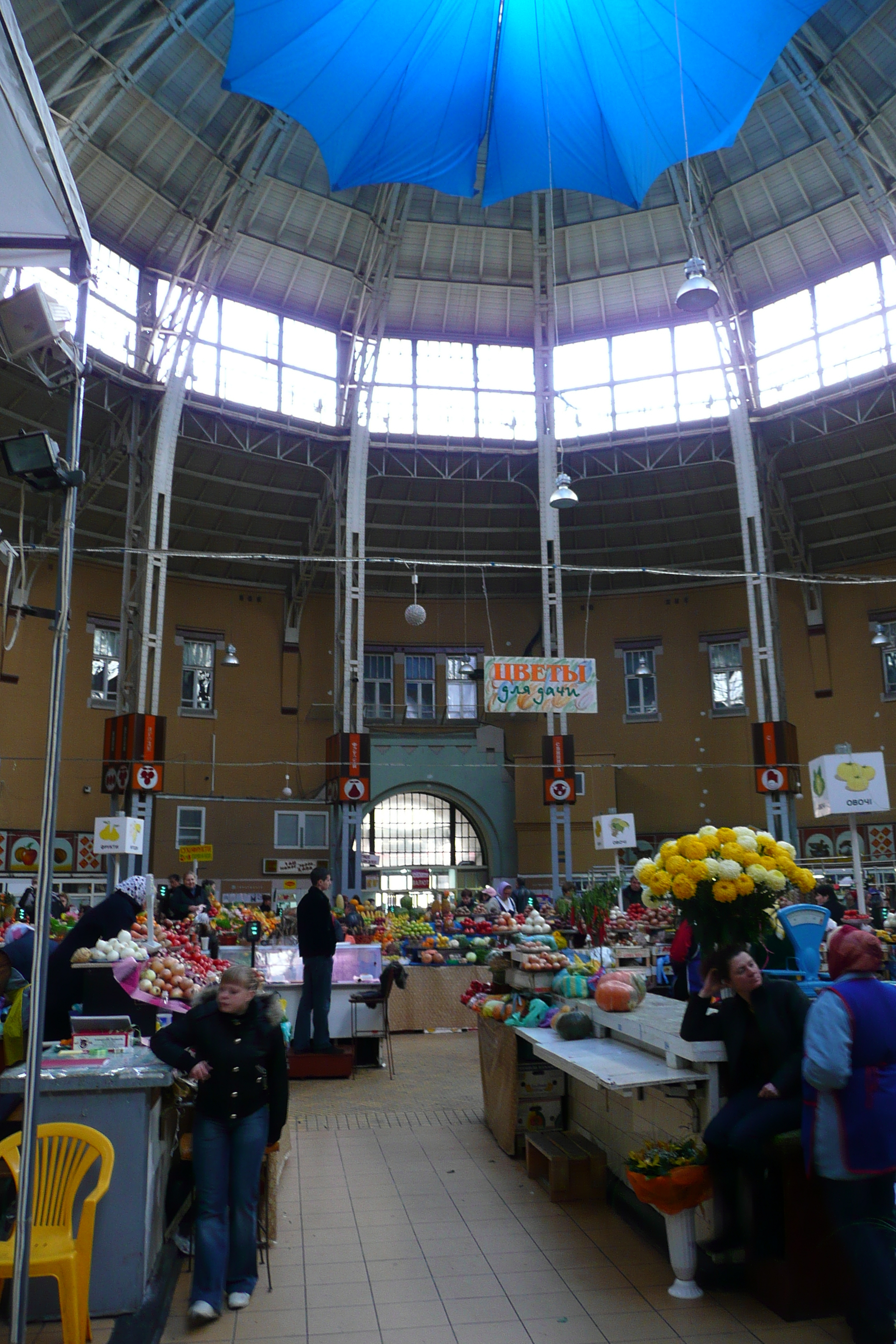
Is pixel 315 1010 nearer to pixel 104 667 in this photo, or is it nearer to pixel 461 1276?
pixel 461 1276

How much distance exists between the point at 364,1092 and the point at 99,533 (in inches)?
649

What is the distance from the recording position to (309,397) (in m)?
22.4

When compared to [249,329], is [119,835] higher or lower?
lower

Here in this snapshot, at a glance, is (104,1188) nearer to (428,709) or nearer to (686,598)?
(428,709)

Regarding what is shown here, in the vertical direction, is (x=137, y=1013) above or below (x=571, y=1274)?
above

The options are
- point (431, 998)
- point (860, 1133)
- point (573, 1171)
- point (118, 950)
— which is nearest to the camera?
point (860, 1133)

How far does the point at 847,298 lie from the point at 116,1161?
71.6ft

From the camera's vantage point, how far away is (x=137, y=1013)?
586cm

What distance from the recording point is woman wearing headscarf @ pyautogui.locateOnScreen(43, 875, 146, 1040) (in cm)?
580

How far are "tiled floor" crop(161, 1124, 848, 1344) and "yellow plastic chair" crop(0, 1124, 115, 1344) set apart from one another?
1.52 ft

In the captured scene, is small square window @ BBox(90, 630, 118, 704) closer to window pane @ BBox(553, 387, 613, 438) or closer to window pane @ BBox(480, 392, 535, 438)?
window pane @ BBox(480, 392, 535, 438)

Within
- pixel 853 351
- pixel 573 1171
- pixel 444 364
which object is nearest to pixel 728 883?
pixel 573 1171

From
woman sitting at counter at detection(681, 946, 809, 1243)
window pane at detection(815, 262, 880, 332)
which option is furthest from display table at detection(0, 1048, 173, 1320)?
window pane at detection(815, 262, 880, 332)

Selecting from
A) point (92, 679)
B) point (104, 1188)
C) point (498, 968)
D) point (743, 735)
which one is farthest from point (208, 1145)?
point (743, 735)
